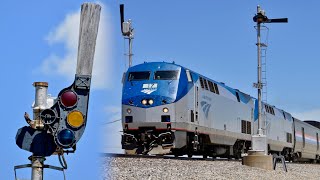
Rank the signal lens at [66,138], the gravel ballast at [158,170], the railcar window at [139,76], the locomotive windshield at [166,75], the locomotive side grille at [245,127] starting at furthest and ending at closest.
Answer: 1. the locomotive side grille at [245,127]
2. the railcar window at [139,76]
3. the locomotive windshield at [166,75]
4. the gravel ballast at [158,170]
5. the signal lens at [66,138]

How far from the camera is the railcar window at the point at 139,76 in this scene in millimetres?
22017

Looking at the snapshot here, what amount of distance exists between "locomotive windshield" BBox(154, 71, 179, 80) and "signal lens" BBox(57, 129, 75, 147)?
18716 millimetres

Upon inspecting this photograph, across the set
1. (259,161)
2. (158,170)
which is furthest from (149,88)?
(158,170)

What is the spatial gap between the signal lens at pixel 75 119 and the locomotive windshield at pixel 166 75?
18.7 meters

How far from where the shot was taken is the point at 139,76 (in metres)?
22.2

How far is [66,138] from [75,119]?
0.13m

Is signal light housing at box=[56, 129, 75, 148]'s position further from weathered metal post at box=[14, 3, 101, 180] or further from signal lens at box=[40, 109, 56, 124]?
signal lens at box=[40, 109, 56, 124]

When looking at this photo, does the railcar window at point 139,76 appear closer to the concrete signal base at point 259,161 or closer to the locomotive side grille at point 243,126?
the concrete signal base at point 259,161

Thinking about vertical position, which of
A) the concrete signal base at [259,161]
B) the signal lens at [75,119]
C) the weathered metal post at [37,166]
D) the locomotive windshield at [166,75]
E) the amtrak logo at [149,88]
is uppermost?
the locomotive windshield at [166,75]

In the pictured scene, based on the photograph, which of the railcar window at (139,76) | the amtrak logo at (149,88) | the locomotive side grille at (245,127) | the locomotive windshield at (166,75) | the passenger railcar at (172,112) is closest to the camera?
the passenger railcar at (172,112)

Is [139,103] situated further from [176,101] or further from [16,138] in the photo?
[16,138]

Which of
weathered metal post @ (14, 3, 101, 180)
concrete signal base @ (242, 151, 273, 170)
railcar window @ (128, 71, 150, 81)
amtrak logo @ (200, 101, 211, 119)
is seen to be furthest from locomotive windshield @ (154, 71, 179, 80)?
weathered metal post @ (14, 3, 101, 180)

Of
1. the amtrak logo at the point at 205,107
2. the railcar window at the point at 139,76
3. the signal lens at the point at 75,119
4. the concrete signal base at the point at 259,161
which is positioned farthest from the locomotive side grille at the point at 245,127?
the signal lens at the point at 75,119

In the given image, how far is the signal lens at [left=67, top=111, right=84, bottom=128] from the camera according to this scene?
121 inches
